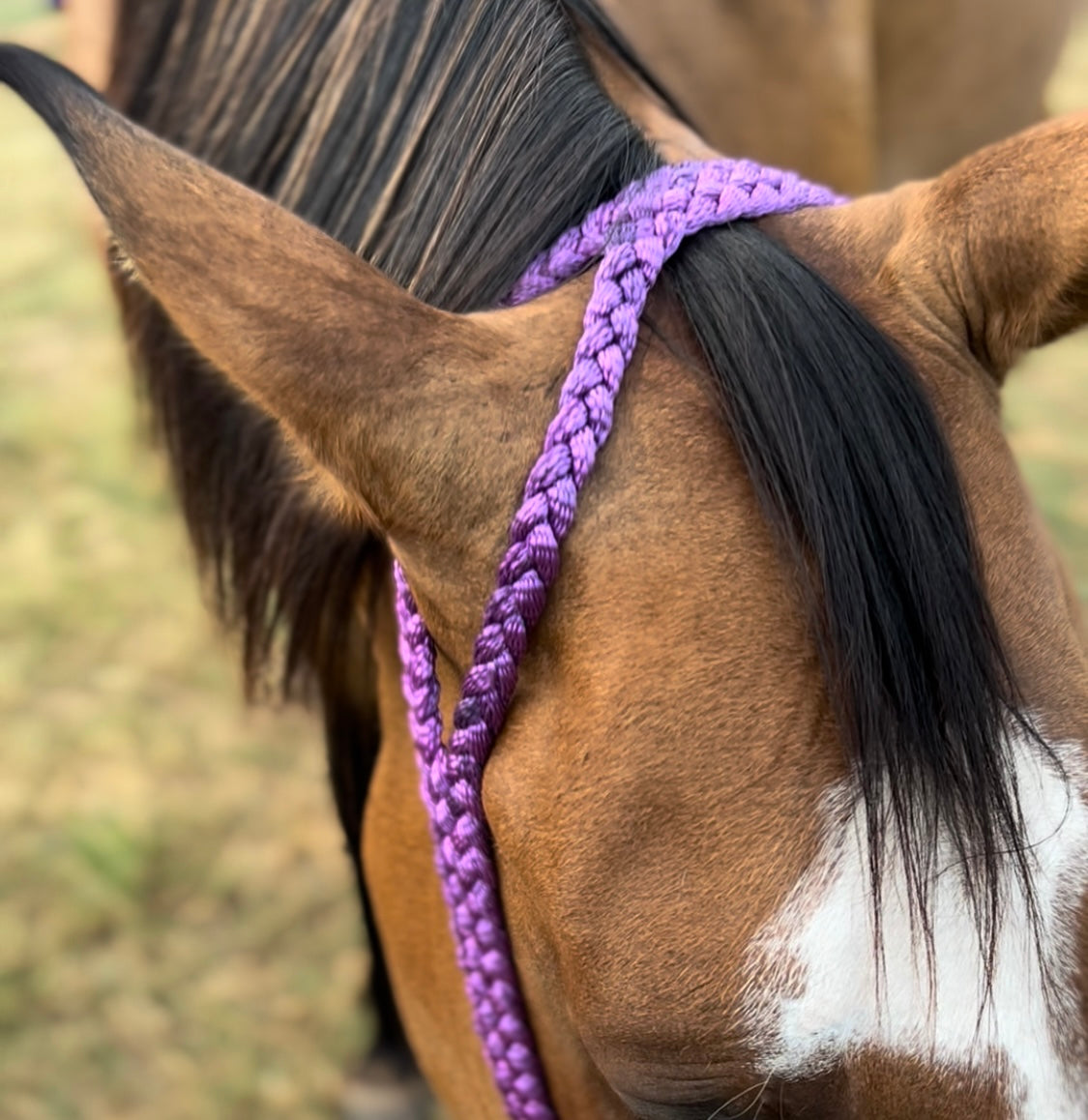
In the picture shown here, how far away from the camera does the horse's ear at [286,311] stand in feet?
2.08

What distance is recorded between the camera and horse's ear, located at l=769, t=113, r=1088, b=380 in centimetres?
71

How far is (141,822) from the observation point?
2.08 metres

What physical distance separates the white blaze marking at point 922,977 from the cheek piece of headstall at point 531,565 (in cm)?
19

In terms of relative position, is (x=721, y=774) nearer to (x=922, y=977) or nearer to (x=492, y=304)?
(x=922, y=977)

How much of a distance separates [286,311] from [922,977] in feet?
1.45

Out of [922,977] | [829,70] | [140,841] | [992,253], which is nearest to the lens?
[922,977]

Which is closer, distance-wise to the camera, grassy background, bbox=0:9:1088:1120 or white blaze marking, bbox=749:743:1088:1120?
white blaze marking, bbox=749:743:1088:1120

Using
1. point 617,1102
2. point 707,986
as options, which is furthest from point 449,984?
point 707,986

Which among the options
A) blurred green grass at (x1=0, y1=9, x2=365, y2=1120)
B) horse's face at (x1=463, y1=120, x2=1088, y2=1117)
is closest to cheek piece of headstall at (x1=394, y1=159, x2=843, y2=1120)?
horse's face at (x1=463, y1=120, x2=1088, y2=1117)

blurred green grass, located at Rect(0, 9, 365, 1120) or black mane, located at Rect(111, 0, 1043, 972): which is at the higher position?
black mane, located at Rect(111, 0, 1043, 972)

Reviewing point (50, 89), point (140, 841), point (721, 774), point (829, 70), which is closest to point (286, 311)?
point (50, 89)

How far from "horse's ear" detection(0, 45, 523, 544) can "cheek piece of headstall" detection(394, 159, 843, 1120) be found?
0.06 metres

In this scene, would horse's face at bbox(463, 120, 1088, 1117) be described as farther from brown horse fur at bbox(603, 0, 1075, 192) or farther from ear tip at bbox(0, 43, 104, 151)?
brown horse fur at bbox(603, 0, 1075, 192)

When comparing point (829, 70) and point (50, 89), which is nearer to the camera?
point (50, 89)
